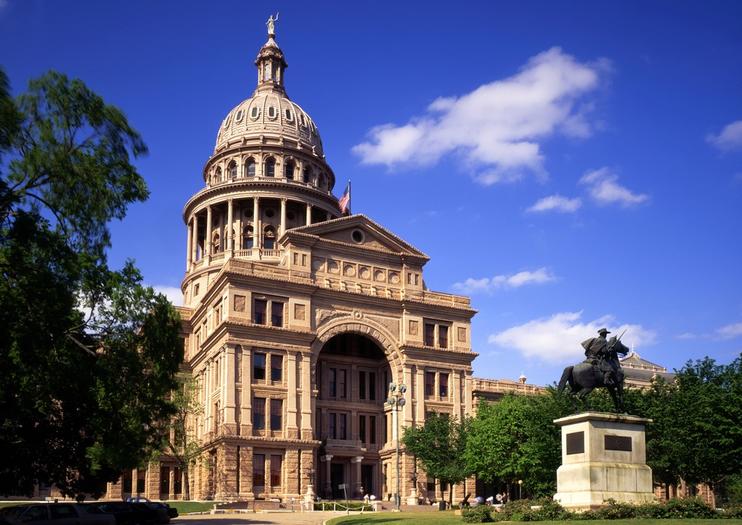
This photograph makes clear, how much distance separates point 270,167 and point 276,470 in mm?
45128

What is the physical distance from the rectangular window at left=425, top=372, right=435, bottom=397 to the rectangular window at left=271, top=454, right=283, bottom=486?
16181 millimetres

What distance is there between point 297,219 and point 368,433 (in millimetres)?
32614

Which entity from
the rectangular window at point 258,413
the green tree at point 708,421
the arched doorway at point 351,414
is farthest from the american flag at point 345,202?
the green tree at point 708,421

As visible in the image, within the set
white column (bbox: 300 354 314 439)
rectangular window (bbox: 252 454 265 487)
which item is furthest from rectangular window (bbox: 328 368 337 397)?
rectangular window (bbox: 252 454 265 487)

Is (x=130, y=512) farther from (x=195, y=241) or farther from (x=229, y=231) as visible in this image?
(x=195, y=241)

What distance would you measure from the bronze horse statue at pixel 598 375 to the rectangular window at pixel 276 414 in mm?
44203

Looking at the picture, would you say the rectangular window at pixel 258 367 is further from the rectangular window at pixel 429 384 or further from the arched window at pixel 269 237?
the arched window at pixel 269 237

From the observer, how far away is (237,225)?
10206 cm

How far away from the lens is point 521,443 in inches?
2525

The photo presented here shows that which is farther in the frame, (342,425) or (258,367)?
(342,425)

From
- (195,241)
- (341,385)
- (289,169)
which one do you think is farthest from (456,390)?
(195,241)

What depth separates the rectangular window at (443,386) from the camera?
8169 centimetres

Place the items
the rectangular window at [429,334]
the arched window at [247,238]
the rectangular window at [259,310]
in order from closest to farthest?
1. the rectangular window at [259,310]
2. the rectangular window at [429,334]
3. the arched window at [247,238]

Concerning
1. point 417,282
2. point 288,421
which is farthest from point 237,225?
point 288,421
